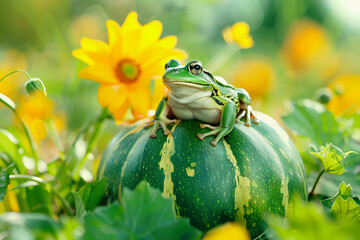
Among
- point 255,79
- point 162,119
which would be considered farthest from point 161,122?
point 255,79

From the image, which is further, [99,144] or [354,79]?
[99,144]

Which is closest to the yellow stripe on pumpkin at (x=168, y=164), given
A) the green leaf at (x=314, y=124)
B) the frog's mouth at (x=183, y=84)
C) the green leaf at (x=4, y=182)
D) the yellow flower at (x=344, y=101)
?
the frog's mouth at (x=183, y=84)

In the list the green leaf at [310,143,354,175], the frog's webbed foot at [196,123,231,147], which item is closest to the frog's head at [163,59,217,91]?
the frog's webbed foot at [196,123,231,147]

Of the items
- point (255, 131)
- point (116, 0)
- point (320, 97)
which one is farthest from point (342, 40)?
point (255, 131)

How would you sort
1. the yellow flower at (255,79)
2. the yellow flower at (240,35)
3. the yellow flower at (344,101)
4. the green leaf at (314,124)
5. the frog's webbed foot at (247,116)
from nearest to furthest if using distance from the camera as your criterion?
1. the frog's webbed foot at (247,116)
2. the green leaf at (314,124)
3. the yellow flower at (240,35)
4. the yellow flower at (344,101)
5. the yellow flower at (255,79)

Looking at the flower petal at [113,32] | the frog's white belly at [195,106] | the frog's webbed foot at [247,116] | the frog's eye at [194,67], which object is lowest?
the frog's webbed foot at [247,116]

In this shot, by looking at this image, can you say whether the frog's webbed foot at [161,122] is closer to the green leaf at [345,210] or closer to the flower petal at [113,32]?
the flower petal at [113,32]

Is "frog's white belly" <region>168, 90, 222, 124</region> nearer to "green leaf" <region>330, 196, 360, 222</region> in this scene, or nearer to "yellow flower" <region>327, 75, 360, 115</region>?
"green leaf" <region>330, 196, 360, 222</region>

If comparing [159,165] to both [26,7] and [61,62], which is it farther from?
[26,7]
